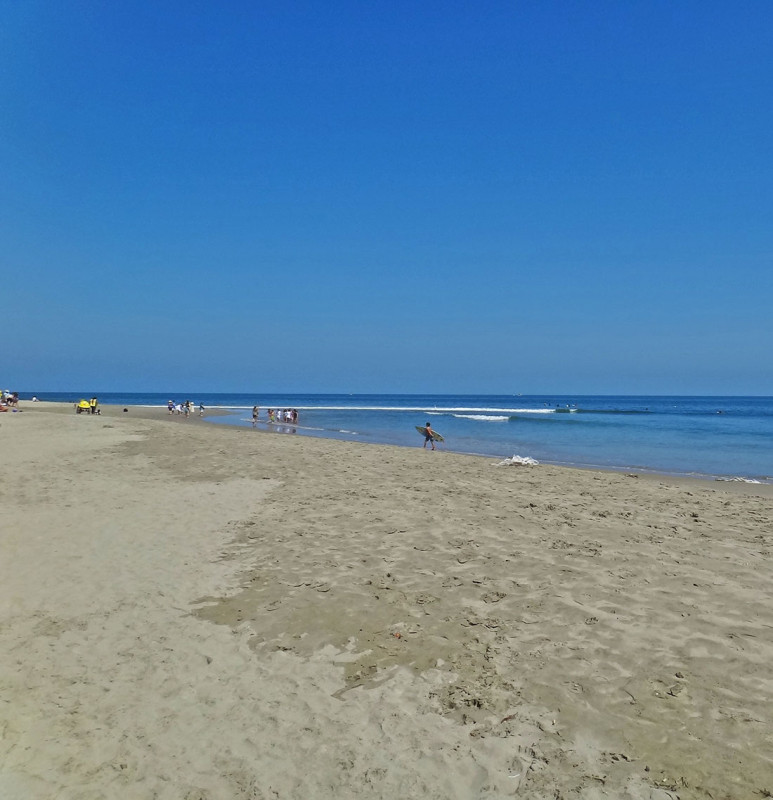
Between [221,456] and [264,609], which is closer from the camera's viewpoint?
[264,609]

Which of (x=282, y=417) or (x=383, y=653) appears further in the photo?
(x=282, y=417)

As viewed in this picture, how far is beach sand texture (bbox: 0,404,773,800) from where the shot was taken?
11.5 ft

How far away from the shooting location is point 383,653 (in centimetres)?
499

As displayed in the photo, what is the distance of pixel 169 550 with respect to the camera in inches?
312

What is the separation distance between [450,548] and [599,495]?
591 cm

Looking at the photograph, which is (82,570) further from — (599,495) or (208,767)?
(599,495)

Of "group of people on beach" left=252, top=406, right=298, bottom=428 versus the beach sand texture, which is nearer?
the beach sand texture

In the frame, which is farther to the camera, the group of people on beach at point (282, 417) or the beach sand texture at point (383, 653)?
the group of people on beach at point (282, 417)

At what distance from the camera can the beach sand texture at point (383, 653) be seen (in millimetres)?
3494


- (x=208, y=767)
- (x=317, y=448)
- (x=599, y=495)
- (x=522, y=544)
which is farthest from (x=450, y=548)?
(x=317, y=448)

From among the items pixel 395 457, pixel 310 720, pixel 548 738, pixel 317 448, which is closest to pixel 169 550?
pixel 310 720

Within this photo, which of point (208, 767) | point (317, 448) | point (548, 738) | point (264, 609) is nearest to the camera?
point (208, 767)

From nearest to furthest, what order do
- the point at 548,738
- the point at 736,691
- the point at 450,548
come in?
the point at 548,738 → the point at 736,691 → the point at 450,548

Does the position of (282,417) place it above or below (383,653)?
below
